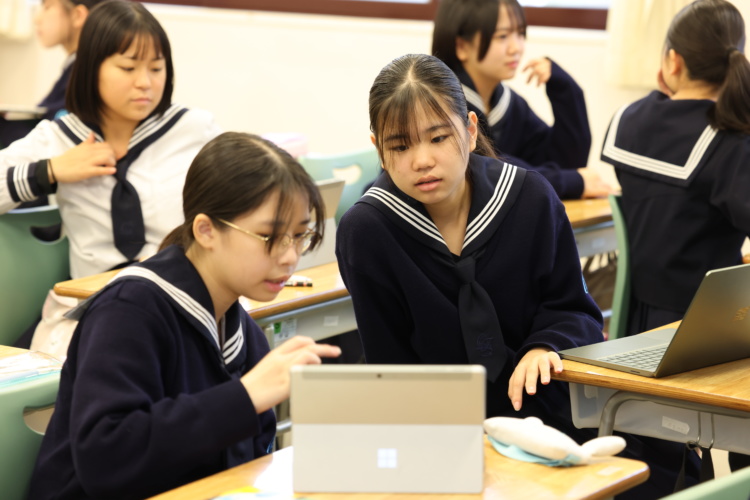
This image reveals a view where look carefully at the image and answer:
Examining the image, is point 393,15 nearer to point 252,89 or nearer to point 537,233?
point 252,89

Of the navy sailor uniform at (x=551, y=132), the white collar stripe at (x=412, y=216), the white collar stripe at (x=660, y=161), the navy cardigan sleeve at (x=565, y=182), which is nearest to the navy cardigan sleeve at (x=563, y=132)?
the navy sailor uniform at (x=551, y=132)

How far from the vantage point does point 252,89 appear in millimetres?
5699

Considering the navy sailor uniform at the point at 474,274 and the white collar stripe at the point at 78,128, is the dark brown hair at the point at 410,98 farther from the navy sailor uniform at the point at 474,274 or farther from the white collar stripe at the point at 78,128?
the white collar stripe at the point at 78,128

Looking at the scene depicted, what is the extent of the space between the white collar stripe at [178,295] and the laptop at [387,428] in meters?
0.33

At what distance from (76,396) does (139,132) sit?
64.7 inches

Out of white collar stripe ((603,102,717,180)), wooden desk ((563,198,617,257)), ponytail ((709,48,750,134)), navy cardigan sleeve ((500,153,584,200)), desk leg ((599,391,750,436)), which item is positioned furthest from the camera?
navy cardigan sleeve ((500,153,584,200))

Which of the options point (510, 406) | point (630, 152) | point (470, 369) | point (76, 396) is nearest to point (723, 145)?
point (630, 152)

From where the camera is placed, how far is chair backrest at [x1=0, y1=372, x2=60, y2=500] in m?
1.59

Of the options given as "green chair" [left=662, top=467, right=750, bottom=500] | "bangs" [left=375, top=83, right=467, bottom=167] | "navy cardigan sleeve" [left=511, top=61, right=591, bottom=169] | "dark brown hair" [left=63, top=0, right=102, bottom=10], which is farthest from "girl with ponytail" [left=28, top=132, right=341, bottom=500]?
"dark brown hair" [left=63, top=0, right=102, bottom=10]

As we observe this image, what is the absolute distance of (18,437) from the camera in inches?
63.4

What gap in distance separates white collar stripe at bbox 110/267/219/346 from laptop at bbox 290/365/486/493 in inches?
12.9

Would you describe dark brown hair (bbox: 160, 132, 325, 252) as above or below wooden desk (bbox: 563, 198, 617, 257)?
above

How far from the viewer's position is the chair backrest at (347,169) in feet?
11.7

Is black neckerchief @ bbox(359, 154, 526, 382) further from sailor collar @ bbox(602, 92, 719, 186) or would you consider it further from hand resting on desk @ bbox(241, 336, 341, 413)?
sailor collar @ bbox(602, 92, 719, 186)
